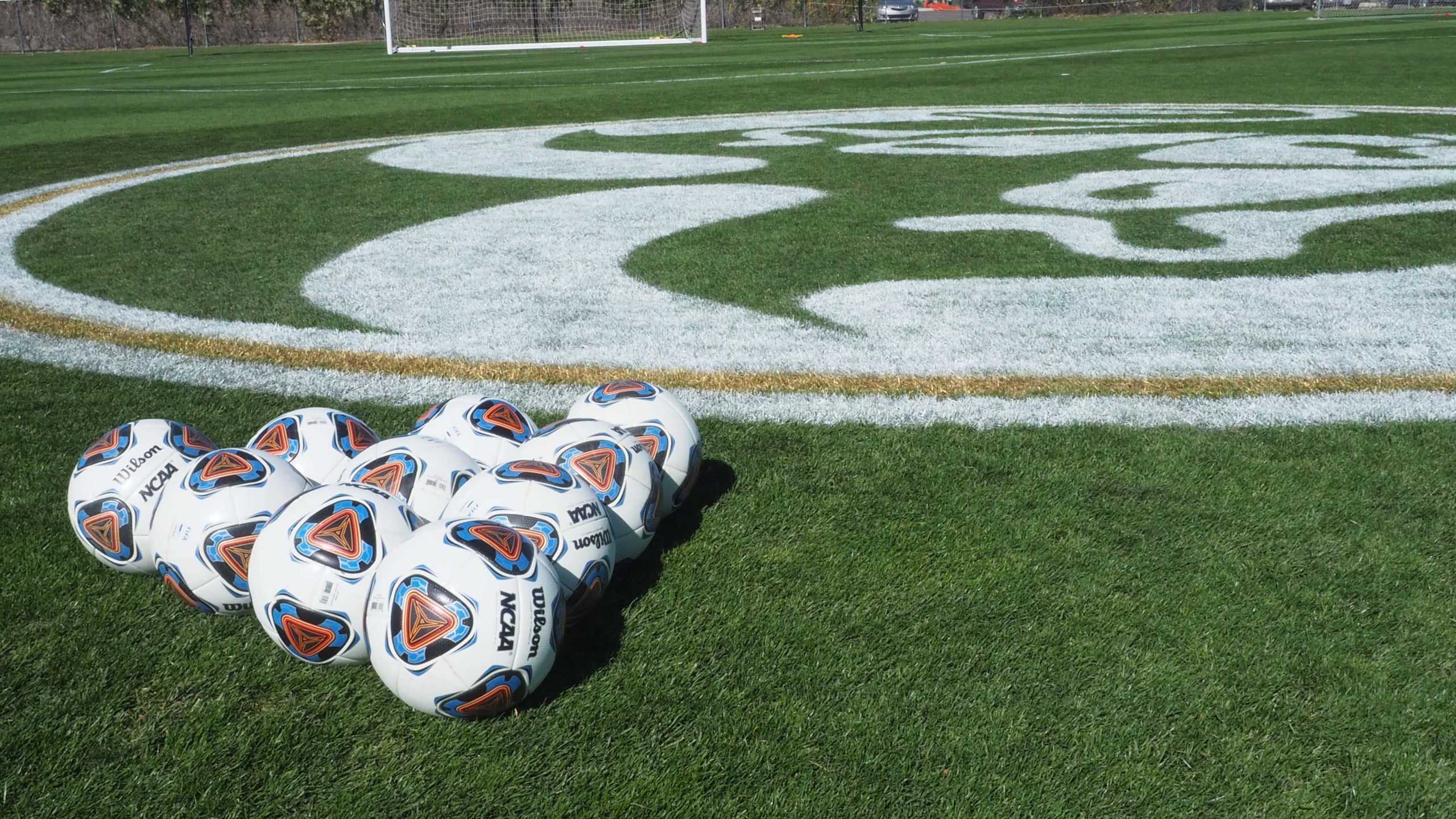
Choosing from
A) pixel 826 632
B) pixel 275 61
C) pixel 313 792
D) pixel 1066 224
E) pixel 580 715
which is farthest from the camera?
pixel 275 61

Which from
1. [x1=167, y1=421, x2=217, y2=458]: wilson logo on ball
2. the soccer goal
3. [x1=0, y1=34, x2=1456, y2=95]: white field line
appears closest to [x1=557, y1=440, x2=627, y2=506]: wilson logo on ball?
[x1=167, y1=421, x2=217, y2=458]: wilson logo on ball

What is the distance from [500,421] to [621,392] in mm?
378

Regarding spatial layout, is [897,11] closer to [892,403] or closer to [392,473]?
[892,403]

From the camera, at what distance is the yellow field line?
4.24 m

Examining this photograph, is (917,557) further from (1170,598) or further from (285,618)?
(285,618)

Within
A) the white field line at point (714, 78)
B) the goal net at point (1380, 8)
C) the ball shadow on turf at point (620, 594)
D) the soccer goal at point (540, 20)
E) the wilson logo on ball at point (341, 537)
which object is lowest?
the ball shadow on turf at point (620, 594)

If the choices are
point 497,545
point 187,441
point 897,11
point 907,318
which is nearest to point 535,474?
point 497,545

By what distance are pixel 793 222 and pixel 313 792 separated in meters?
5.60

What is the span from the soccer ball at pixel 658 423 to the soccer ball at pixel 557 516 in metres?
0.39

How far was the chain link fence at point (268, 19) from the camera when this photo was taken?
164 ft

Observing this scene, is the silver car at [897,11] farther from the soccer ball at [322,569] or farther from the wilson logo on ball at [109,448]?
the soccer ball at [322,569]

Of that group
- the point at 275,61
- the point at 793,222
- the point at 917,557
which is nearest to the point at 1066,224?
the point at 793,222

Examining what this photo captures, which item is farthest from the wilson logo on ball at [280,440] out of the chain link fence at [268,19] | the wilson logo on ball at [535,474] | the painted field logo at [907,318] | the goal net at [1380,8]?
the chain link fence at [268,19]

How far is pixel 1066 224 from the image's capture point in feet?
23.6
